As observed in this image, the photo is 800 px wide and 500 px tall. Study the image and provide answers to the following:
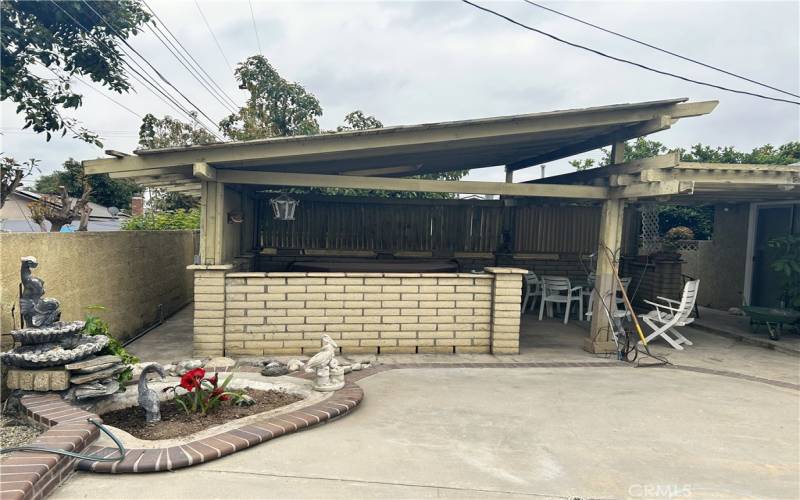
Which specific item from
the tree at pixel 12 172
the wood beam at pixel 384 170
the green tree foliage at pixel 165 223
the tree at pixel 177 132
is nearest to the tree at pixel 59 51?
the tree at pixel 12 172

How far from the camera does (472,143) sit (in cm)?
542

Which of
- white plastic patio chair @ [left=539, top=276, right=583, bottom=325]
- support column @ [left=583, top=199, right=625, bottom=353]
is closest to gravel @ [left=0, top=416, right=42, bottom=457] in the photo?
support column @ [left=583, top=199, right=625, bottom=353]

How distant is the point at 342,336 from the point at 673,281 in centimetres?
639

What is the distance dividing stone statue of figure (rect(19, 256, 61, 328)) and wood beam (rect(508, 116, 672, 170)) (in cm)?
586

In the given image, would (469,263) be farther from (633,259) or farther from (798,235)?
(798,235)

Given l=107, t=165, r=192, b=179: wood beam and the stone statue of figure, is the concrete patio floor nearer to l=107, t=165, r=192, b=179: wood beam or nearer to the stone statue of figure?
the stone statue of figure

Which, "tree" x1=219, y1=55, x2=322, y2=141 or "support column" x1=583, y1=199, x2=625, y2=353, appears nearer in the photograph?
"support column" x1=583, y1=199, x2=625, y2=353

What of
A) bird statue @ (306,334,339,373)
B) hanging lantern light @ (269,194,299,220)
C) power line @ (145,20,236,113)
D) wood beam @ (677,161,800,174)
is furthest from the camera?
power line @ (145,20,236,113)

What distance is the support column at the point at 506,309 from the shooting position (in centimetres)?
548

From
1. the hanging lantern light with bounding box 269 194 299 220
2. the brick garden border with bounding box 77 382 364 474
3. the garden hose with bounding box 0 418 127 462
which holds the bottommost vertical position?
the brick garden border with bounding box 77 382 364 474

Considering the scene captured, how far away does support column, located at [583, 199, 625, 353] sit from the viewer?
18.8 ft

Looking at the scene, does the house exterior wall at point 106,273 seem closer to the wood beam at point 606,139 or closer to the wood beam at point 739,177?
the wood beam at point 739,177

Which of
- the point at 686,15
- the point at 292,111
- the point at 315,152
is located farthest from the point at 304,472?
the point at 292,111

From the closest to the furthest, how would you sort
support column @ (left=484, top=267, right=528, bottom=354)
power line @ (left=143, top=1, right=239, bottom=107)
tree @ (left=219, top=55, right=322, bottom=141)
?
support column @ (left=484, top=267, right=528, bottom=354), power line @ (left=143, top=1, right=239, bottom=107), tree @ (left=219, top=55, right=322, bottom=141)
